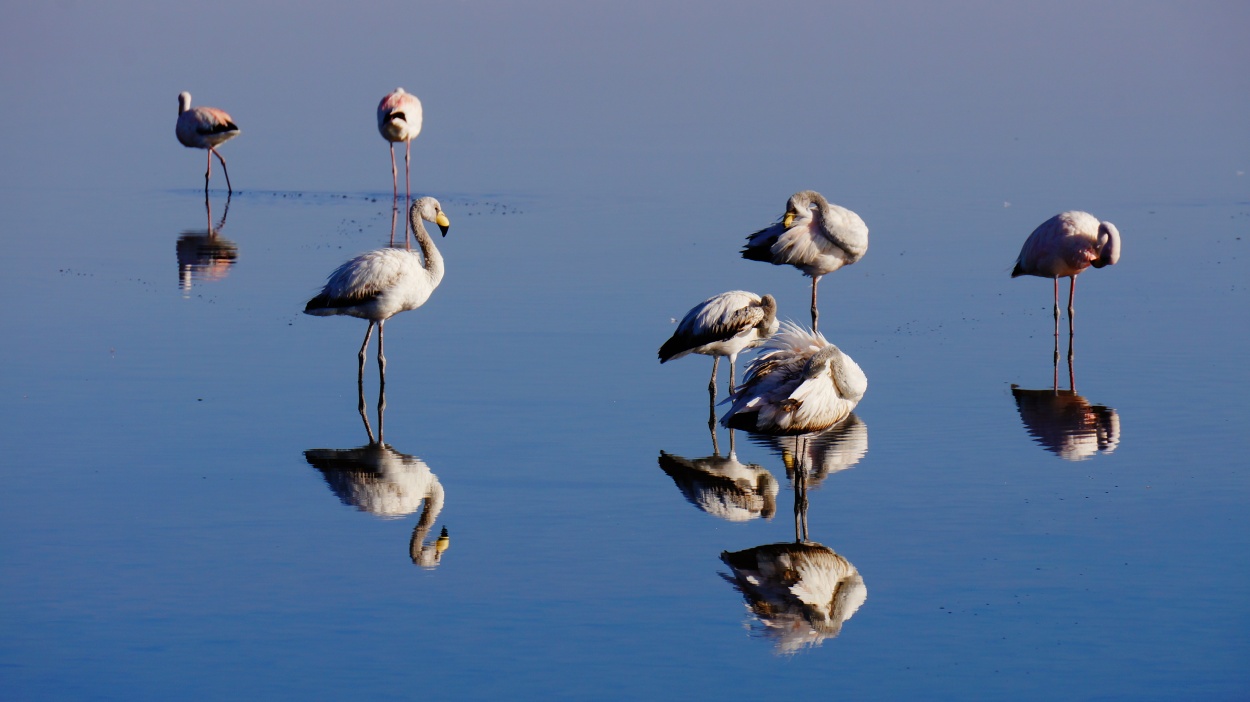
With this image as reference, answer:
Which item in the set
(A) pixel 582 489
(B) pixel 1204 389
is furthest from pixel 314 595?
(B) pixel 1204 389

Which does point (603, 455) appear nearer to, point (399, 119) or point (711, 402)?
point (711, 402)

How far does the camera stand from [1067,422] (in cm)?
1102

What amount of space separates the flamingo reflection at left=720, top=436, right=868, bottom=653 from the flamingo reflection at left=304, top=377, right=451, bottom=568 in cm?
148

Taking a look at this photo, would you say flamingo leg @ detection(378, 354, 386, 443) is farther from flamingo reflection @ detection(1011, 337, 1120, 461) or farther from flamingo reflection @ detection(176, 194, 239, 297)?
flamingo reflection @ detection(176, 194, 239, 297)

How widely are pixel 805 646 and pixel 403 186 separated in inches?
739

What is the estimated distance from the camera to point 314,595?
749 cm

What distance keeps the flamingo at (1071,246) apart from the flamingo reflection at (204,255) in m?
7.95

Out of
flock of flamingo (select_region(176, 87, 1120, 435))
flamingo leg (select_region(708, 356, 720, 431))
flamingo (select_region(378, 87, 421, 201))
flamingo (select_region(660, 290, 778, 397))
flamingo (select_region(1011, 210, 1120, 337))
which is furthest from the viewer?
flamingo (select_region(378, 87, 421, 201))

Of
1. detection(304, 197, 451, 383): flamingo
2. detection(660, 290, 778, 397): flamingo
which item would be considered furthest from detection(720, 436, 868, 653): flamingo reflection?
detection(304, 197, 451, 383): flamingo

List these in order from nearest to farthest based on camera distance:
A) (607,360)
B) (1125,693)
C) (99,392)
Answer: (1125,693) → (99,392) → (607,360)

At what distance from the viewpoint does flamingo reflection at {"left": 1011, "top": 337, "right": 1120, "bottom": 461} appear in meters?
10.3

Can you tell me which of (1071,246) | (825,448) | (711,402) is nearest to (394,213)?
(1071,246)

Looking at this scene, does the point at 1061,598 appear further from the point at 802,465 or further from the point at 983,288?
the point at 983,288

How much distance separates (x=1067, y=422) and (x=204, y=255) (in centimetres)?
1060
